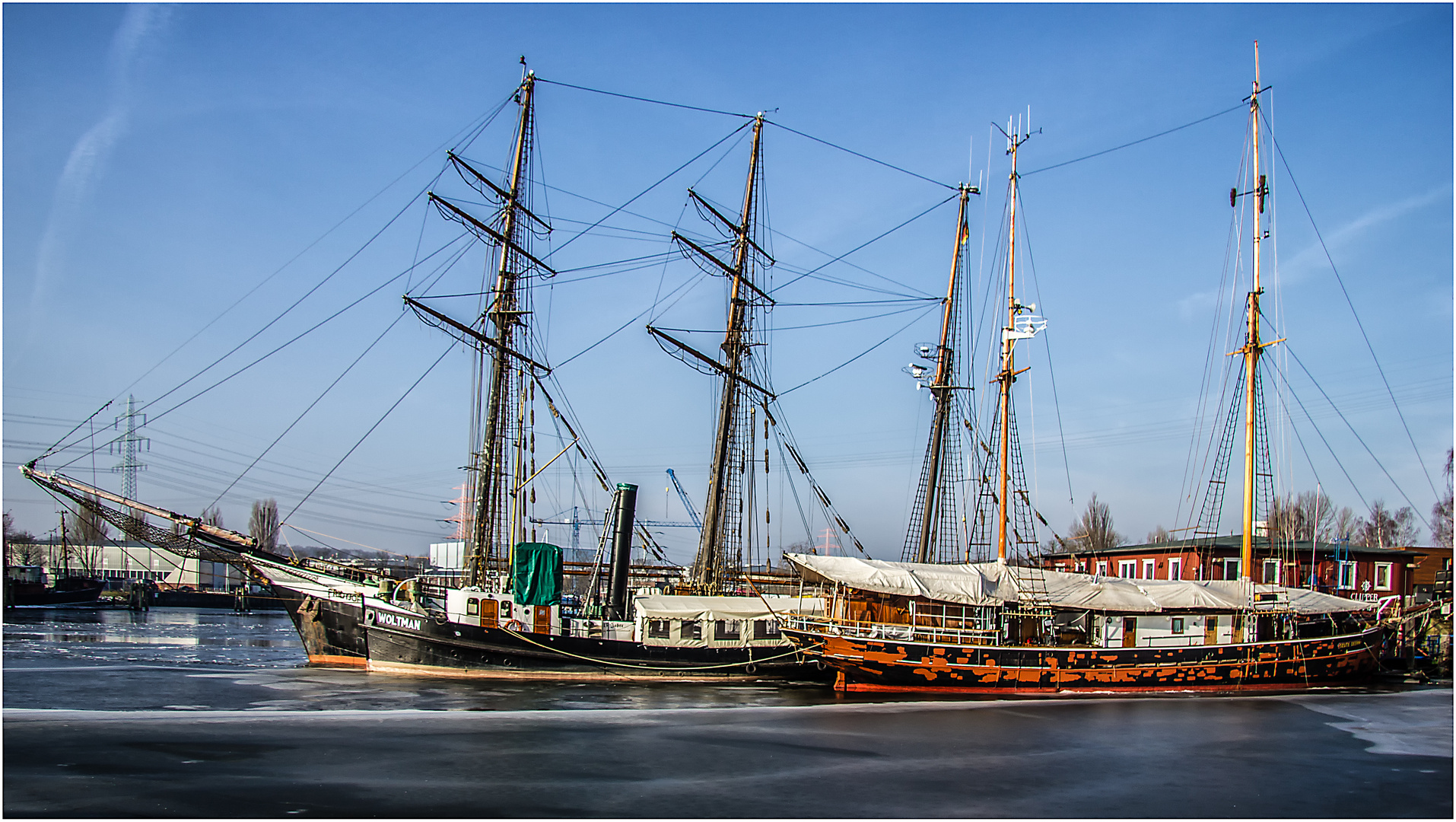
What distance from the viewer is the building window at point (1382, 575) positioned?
6238 centimetres

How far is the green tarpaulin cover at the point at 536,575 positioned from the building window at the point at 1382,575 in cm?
5164

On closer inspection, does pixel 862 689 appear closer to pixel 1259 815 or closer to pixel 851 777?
pixel 851 777

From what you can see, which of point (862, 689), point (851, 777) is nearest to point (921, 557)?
point (862, 689)

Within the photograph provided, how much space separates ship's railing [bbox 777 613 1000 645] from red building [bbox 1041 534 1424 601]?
71.7 ft

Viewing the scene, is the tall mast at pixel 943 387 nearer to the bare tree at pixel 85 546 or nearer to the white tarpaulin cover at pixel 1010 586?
the white tarpaulin cover at pixel 1010 586

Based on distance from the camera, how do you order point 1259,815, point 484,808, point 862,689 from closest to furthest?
1. point 484,808
2. point 1259,815
3. point 862,689

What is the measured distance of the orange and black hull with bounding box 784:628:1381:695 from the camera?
3722 cm

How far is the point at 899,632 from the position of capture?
3925cm

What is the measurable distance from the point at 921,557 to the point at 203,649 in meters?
38.9

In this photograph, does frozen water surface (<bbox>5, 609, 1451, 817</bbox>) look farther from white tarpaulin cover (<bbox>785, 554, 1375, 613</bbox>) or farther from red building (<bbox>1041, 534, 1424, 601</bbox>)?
red building (<bbox>1041, 534, 1424, 601</bbox>)

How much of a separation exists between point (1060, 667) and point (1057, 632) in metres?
2.40

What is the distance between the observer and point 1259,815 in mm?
17359

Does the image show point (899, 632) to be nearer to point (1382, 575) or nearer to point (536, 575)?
point (536, 575)

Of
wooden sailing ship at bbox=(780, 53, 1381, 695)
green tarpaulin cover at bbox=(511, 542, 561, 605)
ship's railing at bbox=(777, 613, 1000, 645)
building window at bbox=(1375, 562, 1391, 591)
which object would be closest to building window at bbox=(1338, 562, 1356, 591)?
building window at bbox=(1375, 562, 1391, 591)
